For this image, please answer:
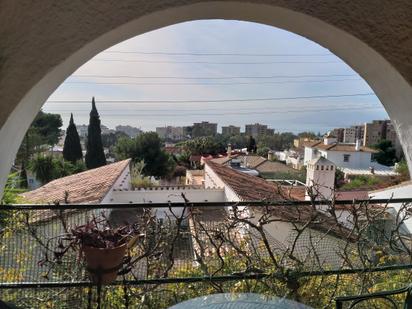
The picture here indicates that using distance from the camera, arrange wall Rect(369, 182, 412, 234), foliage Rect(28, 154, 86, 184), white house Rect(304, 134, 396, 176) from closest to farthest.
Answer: wall Rect(369, 182, 412, 234), foliage Rect(28, 154, 86, 184), white house Rect(304, 134, 396, 176)

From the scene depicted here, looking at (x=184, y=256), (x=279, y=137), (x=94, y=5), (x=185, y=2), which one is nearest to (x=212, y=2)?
(x=185, y=2)

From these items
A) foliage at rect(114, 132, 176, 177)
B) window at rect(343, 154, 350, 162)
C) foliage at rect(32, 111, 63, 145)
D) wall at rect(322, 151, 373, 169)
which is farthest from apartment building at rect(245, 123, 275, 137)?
foliage at rect(114, 132, 176, 177)

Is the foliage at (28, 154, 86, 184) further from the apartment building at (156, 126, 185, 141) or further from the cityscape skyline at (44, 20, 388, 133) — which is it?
the apartment building at (156, 126, 185, 141)

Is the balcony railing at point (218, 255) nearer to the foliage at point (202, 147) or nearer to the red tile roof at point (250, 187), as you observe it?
the red tile roof at point (250, 187)

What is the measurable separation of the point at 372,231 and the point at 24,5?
94.3 inches

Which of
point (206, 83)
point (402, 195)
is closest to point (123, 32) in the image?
point (402, 195)

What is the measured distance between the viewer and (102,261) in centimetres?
172

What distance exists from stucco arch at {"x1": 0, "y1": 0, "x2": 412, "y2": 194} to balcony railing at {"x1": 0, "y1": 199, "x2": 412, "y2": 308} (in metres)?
0.71

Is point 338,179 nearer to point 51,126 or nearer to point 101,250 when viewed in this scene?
point 101,250

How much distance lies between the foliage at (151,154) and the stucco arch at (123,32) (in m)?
25.9

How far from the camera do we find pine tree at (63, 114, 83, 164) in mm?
28625

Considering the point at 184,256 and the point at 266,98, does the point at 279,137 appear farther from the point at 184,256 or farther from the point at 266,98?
the point at 184,256

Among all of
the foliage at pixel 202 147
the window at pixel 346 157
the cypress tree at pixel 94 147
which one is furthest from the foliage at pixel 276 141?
the cypress tree at pixel 94 147

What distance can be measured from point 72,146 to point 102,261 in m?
29.0
